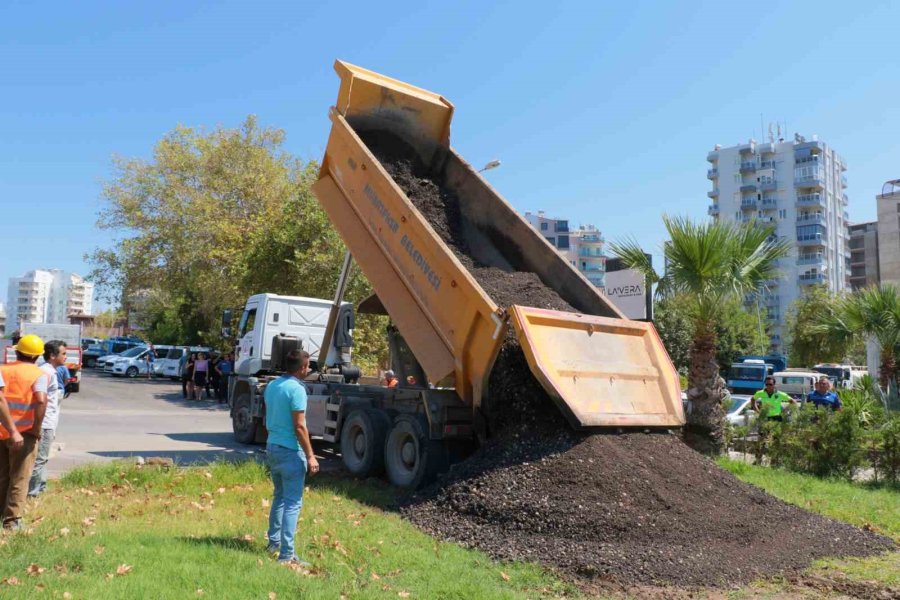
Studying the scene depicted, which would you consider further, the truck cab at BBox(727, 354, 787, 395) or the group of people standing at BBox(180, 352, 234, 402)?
the truck cab at BBox(727, 354, 787, 395)

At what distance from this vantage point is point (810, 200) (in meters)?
95.1

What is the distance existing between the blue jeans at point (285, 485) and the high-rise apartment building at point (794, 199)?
92564mm

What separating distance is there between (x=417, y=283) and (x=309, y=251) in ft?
53.3

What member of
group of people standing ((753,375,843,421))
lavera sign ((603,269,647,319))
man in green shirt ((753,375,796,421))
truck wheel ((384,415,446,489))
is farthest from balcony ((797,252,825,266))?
truck wheel ((384,415,446,489))

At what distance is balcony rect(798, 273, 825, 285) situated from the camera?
91.8m

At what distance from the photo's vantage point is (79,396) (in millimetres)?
24875

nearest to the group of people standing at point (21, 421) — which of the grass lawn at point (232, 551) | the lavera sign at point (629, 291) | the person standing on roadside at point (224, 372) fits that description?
the grass lawn at point (232, 551)

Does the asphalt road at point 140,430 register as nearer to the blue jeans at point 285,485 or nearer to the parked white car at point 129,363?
the blue jeans at point 285,485

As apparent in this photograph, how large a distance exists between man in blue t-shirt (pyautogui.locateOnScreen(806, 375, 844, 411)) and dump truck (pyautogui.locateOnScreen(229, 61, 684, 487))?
18.2ft

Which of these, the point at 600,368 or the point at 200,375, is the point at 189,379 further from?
the point at 600,368

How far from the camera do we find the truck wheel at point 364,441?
9.15 meters

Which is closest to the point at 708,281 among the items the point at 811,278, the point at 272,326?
the point at 272,326

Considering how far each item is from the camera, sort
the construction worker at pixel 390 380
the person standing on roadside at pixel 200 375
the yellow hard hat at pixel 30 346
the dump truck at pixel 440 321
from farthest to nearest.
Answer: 1. the person standing on roadside at pixel 200 375
2. the construction worker at pixel 390 380
3. the dump truck at pixel 440 321
4. the yellow hard hat at pixel 30 346

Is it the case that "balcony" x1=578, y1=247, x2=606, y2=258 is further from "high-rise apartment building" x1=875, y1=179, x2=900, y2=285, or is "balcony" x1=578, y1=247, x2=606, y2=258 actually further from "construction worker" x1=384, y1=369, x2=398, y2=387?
"construction worker" x1=384, y1=369, x2=398, y2=387
